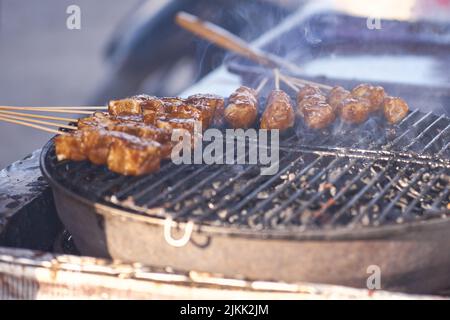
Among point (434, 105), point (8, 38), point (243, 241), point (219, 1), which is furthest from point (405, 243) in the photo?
point (8, 38)

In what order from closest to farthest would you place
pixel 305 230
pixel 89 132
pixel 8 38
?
pixel 305 230 < pixel 89 132 < pixel 8 38

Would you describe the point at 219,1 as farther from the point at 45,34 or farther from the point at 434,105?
the point at 45,34

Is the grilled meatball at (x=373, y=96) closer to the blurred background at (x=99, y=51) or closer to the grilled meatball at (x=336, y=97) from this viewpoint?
the grilled meatball at (x=336, y=97)

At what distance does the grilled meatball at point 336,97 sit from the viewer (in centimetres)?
415

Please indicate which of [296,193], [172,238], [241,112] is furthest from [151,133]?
[296,193]

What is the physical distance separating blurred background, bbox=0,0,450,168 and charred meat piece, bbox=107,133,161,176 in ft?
12.3

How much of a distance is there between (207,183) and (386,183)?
3.48 feet

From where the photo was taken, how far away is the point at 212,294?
2.74 meters

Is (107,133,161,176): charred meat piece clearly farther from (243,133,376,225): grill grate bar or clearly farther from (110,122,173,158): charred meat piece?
(243,133,376,225): grill grate bar

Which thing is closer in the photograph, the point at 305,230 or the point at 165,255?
the point at 305,230

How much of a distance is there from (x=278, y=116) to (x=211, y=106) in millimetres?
490

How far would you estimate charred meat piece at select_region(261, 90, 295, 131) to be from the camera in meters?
3.80
